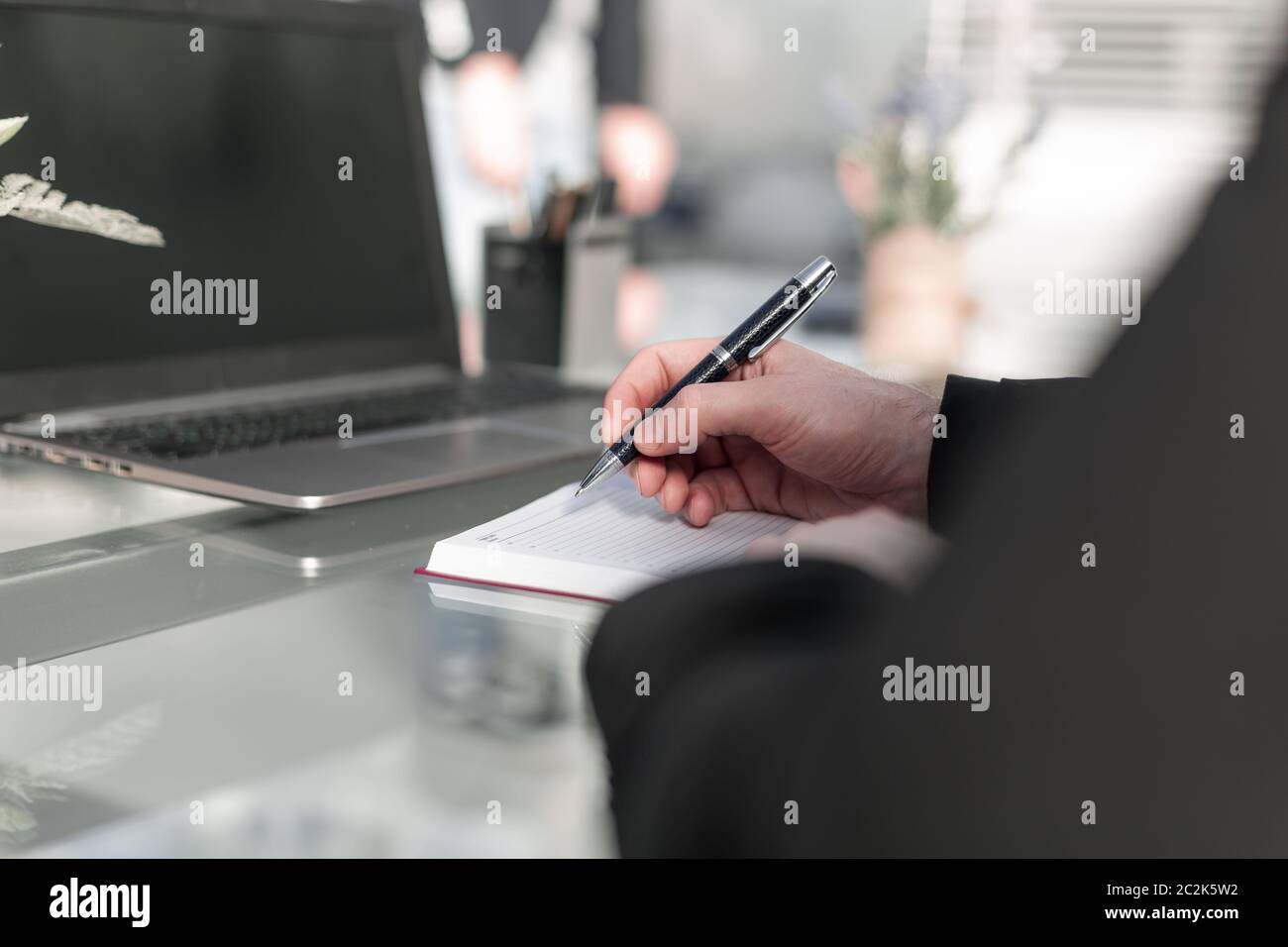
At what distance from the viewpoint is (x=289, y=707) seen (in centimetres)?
53

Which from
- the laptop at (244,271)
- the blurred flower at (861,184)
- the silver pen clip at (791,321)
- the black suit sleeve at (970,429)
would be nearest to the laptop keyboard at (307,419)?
the laptop at (244,271)

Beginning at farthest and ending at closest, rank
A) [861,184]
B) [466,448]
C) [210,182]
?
[861,184], [210,182], [466,448]

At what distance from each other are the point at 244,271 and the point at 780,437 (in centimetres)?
59

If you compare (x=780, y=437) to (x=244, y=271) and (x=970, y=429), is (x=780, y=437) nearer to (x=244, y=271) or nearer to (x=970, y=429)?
(x=970, y=429)

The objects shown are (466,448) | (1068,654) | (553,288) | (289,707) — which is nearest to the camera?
(1068,654)

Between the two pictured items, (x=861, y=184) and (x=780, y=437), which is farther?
(x=861, y=184)

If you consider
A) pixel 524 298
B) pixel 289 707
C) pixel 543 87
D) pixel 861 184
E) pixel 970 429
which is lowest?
pixel 289 707

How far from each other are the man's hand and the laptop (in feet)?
0.55

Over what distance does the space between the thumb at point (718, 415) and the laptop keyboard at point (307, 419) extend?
1.09 ft

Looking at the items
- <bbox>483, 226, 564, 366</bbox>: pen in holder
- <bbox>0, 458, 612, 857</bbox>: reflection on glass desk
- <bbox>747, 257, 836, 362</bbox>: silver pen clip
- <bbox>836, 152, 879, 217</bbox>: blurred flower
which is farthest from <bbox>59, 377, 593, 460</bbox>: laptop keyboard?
<bbox>836, 152, 879, 217</bbox>: blurred flower

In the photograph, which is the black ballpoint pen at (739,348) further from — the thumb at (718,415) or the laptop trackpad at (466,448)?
the laptop trackpad at (466,448)

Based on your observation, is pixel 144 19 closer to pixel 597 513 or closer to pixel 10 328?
pixel 10 328

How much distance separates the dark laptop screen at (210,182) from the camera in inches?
38.5

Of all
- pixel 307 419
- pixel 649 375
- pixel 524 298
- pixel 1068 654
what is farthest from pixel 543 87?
pixel 1068 654
